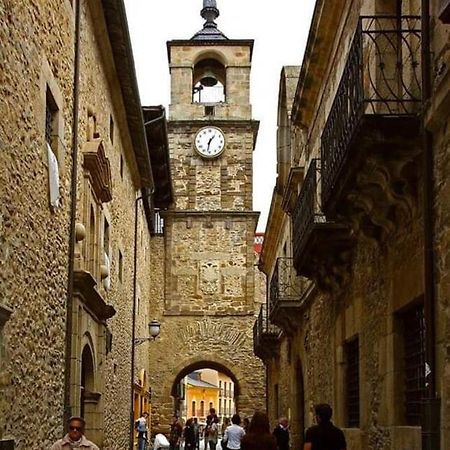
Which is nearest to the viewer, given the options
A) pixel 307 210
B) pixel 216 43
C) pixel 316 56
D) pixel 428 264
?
pixel 428 264

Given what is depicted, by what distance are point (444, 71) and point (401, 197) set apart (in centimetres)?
187

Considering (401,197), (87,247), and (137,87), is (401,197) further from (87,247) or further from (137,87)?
(137,87)

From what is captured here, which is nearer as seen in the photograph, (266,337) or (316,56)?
(316,56)

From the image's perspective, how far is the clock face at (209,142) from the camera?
130ft

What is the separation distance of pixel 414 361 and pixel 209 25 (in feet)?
112

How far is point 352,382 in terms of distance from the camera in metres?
14.6

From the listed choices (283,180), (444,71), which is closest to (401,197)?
(444,71)

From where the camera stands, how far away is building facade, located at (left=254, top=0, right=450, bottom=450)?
8.48 metres

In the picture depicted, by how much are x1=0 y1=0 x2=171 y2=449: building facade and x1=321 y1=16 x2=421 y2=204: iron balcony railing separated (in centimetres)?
333

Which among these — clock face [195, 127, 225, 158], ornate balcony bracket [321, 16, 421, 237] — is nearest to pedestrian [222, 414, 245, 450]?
ornate balcony bracket [321, 16, 421, 237]

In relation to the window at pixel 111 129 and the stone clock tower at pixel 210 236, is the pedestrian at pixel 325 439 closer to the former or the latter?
the window at pixel 111 129

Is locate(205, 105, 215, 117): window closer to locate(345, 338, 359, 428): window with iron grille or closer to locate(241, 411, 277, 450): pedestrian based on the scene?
locate(345, 338, 359, 428): window with iron grille

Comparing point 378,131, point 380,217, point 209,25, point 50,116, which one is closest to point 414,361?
point 380,217

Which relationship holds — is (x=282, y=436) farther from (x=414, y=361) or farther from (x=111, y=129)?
(x=414, y=361)
